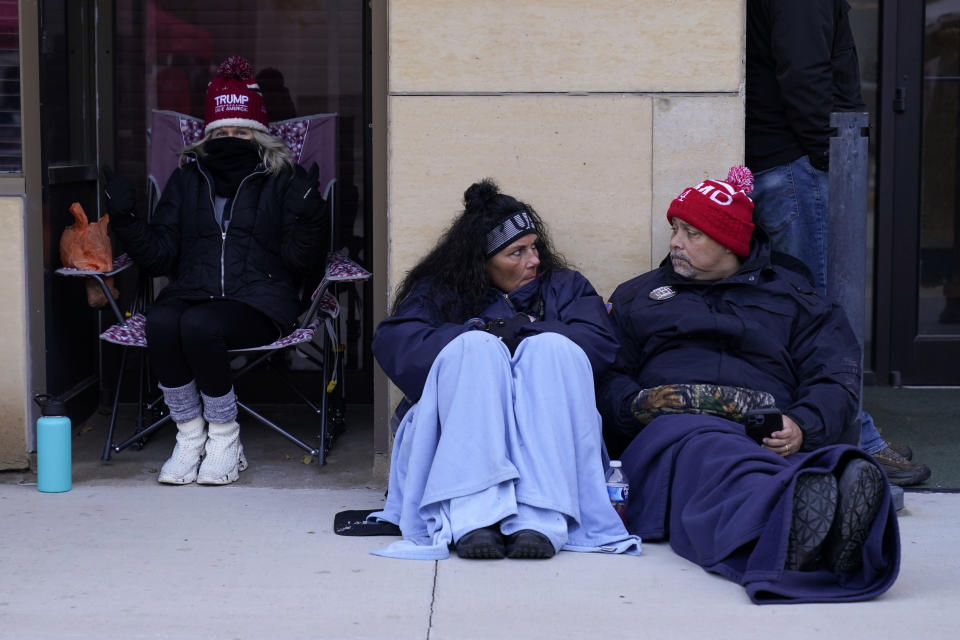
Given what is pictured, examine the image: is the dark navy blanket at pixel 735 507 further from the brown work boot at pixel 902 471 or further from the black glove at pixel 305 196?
the black glove at pixel 305 196

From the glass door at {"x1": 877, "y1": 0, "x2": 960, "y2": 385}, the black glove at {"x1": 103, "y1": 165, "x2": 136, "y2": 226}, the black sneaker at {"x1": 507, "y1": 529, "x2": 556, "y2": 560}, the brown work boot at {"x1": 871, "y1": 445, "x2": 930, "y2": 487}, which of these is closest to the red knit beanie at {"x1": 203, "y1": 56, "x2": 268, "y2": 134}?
the black glove at {"x1": 103, "y1": 165, "x2": 136, "y2": 226}

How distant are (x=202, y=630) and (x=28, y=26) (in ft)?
8.77

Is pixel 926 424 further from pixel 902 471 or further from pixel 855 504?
pixel 855 504

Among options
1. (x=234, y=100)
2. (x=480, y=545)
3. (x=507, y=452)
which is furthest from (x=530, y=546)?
(x=234, y=100)

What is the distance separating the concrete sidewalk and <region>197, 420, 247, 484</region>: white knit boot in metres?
0.44

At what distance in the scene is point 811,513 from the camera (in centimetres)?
354

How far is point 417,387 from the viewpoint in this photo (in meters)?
4.37

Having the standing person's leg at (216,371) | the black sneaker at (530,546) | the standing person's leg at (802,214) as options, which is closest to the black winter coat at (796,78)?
the standing person's leg at (802,214)

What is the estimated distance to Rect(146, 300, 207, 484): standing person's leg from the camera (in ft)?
16.4

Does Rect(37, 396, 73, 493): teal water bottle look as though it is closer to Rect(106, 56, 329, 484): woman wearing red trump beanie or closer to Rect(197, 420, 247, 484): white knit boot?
Rect(106, 56, 329, 484): woman wearing red trump beanie

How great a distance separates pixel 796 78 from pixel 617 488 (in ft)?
5.45

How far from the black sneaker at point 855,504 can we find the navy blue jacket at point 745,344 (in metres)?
0.73

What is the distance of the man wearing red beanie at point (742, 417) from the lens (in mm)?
3566

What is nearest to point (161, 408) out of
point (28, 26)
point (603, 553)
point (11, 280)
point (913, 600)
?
point (11, 280)
